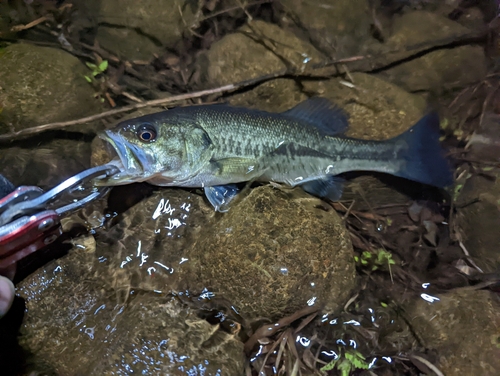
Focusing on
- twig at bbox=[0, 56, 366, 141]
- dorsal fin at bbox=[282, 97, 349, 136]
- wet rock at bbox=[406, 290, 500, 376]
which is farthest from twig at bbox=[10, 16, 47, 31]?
wet rock at bbox=[406, 290, 500, 376]

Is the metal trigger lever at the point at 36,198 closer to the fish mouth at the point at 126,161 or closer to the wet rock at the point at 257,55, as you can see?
the fish mouth at the point at 126,161

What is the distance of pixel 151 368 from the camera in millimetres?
2441

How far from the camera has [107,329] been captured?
2.83 metres

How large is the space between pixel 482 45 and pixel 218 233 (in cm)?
385

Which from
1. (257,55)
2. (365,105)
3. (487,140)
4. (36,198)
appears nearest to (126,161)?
(36,198)

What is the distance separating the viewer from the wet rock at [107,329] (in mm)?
2510

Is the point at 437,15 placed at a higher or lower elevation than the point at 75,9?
lower

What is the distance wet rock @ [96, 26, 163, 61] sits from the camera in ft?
13.9

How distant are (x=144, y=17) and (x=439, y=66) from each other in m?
3.65

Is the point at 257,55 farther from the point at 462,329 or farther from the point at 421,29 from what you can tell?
the point at 462,329

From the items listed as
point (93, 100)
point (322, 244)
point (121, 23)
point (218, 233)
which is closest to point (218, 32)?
point (121, 23)

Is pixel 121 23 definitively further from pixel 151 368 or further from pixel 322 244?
pixel 151 368

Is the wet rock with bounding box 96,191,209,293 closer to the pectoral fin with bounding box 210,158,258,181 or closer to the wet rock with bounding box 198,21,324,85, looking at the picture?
the pectoral fin with bounding box 210,158,258,181

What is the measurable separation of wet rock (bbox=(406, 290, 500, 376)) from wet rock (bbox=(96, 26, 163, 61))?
4123mm
